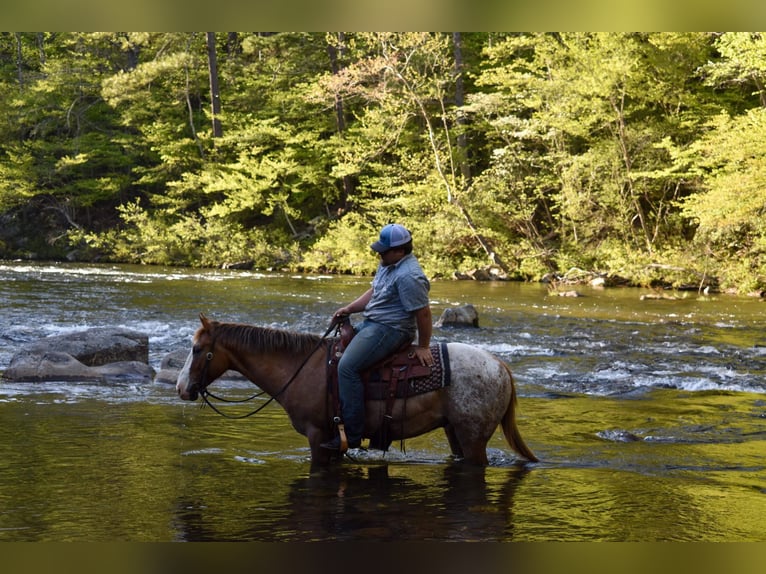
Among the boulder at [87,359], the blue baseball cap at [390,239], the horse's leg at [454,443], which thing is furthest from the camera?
the boulder at [87,359]

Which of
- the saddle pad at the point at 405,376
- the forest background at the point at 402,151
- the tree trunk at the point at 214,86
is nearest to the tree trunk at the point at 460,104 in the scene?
the forest background at the point at 402,151

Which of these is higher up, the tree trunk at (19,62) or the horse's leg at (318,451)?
the tree trunk at (19,62)

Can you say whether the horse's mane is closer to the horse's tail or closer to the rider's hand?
the rider's hand

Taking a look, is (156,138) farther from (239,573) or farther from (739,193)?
(239,573)

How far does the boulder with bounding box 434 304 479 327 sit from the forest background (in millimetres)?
10199

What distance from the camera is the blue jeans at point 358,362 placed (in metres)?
6.93

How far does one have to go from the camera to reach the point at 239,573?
3203 mm

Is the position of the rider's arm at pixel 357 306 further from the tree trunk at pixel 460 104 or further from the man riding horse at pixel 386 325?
the tree trunk at pixel 460 104

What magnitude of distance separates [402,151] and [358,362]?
28.2m

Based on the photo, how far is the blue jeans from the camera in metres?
6.93

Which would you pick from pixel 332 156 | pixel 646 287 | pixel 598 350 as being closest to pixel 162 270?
pixel 332 156

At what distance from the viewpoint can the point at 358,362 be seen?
6945 mm

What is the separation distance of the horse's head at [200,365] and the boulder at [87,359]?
4.83 meters

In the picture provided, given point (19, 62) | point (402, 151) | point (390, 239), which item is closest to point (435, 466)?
point (390, 239)
